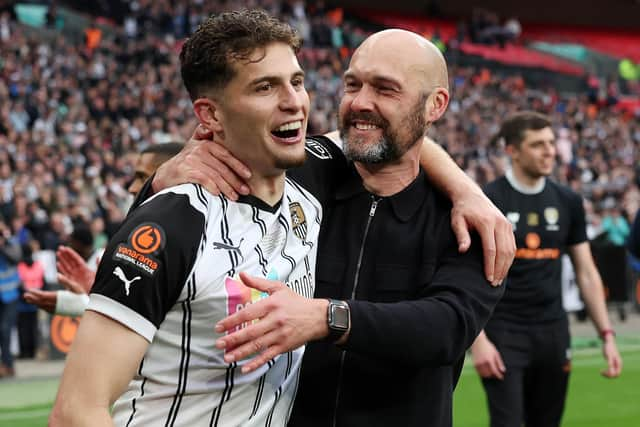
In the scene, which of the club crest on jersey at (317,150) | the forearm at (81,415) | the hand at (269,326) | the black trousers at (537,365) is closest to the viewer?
the forearm at (81,415)

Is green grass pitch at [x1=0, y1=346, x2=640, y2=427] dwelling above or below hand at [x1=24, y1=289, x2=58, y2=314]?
below

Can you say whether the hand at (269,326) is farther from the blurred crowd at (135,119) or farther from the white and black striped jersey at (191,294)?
the blurred crowd at (135,119)

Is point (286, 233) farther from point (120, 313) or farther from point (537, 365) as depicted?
point (537, 365)

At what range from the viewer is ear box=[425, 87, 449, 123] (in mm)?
3553

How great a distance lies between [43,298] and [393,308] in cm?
263

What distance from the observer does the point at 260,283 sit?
2727 millimetres

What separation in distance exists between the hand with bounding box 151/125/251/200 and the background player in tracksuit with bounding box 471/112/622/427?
3.52 meters

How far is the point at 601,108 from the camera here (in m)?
39.2

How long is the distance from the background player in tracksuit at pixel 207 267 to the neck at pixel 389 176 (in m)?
0.41

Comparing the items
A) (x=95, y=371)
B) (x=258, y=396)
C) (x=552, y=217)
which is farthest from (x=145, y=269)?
(x=552, y=217)

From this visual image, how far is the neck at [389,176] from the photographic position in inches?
141

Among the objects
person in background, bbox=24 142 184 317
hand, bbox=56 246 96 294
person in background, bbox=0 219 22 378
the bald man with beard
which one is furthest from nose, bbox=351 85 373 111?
person in background, bbox=0 219 22 378

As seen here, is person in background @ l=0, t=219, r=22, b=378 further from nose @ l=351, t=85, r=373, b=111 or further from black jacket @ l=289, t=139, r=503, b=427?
nose @ l=351, t=85, r=373, b=111

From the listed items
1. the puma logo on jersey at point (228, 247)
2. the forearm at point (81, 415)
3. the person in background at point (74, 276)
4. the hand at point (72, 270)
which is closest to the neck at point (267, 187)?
the puma logo on jersey at point (228, 247)
